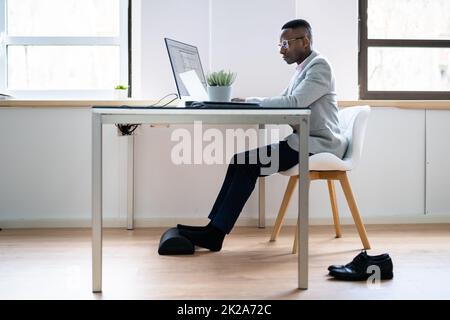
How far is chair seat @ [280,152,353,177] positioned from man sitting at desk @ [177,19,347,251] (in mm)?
34

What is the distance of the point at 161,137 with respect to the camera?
3.37 meters

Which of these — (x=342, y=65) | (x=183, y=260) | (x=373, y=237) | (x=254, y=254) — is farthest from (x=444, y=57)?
(x=183, y=260)

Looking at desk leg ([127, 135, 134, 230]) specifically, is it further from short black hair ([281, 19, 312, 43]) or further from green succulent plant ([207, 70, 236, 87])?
short black hair ([281, 19, 312, 43])

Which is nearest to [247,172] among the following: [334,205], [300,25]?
[334,205]

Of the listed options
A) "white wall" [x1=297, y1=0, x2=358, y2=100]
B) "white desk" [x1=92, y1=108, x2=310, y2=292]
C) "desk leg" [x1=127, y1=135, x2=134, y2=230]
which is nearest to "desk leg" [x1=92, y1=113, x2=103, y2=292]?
"white desk" [x1=92, y1=108, x2=310, y2=292]

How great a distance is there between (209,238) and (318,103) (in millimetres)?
852

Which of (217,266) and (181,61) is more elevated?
(181,61)

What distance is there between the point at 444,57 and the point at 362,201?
3.88 feet

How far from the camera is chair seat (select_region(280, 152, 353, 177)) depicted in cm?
252

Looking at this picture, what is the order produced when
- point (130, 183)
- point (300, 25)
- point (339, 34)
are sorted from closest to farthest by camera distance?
point (300, 25), point (130, 183), point (339, 34)

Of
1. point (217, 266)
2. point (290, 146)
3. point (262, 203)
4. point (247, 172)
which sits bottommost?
point (217, 266)

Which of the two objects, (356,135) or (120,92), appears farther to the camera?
(120,92)

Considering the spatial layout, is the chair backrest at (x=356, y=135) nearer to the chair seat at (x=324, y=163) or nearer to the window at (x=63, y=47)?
the chair seat at (x=324, y=163)

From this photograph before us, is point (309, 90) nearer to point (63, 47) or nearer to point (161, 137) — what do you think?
point (161, 137)
